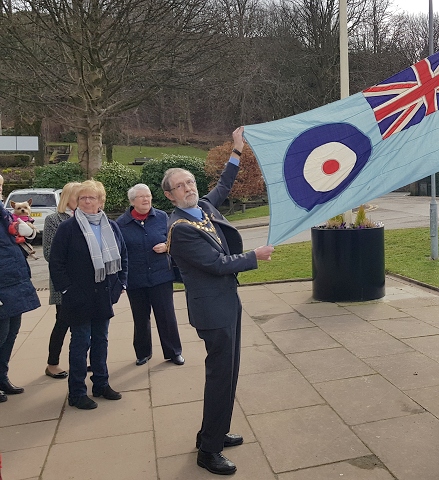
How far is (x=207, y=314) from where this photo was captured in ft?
11.5

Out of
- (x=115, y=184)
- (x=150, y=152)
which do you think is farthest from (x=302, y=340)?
(x=150, y=152)

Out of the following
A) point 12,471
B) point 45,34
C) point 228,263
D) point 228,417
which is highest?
point 45,34

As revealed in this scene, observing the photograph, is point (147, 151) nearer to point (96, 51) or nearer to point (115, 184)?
point (115, 184)

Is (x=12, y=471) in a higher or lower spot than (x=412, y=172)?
lower

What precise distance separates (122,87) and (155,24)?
10.1 feet

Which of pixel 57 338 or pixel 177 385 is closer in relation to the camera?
pixel 177 385

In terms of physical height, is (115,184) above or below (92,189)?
above

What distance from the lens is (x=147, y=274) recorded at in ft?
18.3

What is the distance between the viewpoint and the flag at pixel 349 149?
4.30 m

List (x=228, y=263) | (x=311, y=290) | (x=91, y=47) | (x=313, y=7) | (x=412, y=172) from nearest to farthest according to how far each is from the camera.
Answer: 1. (x=228, y=263)
2. (x=412, y=172)
3. (x=311, y=290)
4. (x=91, y=47)
5. (x=313, y=7)

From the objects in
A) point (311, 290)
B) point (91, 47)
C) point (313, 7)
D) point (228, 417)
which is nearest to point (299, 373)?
point (228, 417)

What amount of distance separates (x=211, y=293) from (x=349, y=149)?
1.78 metres

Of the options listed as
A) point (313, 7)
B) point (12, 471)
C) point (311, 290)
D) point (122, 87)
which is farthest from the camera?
point (313, 7)

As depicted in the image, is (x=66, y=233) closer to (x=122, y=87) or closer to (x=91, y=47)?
(x=91, y=47)
